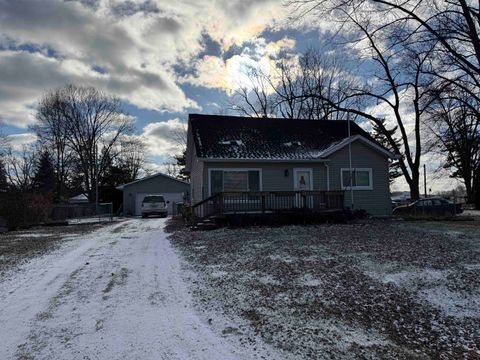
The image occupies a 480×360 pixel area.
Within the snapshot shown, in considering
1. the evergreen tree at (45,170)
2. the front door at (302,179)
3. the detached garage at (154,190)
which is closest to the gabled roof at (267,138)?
the front door at (302,179)

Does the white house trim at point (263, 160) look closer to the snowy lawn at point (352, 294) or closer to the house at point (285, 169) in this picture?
the house at point (285, 169)

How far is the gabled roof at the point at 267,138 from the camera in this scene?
18.0 meters

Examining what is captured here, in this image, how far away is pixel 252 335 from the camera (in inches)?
175

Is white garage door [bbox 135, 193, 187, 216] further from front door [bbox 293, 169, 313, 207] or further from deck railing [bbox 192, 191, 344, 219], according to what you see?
front door [bbox 293, 169, 313, 207]

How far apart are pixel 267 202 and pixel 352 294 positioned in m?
10.3

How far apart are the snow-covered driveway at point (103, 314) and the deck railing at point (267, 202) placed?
6779 millimetres

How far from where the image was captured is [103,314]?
5.12 m

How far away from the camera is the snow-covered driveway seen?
4.06 m

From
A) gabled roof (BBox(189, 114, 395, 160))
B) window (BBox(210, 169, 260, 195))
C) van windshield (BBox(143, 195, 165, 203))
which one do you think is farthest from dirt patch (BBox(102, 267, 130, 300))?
van windshield (BBox(143, 195, 165, 203))

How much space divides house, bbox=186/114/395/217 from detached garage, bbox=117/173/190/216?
15.9 m

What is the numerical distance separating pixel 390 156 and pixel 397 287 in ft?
47.1

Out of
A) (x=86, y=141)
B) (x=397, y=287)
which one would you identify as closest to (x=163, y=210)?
(x=86, y=141)

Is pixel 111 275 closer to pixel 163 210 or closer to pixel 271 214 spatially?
pixel 271 214

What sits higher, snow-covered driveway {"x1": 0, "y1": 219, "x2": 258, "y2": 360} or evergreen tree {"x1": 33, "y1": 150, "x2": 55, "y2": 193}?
evergreen tree {"x1": 33, "y1": 150, "x2": 55, "y2": 193}
